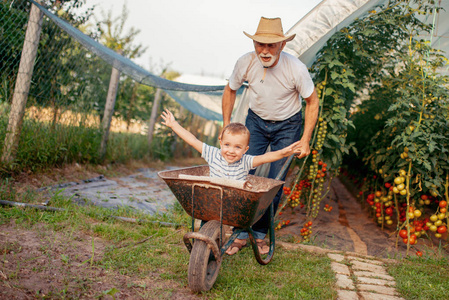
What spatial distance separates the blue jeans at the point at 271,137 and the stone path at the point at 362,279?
0.61m

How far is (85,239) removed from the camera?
2.83m

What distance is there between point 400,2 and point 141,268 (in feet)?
10.4

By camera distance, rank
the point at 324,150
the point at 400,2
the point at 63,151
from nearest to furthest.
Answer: the point at 400,2 < the point at 324,150 < the point at 63,151

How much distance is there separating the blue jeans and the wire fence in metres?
2.57

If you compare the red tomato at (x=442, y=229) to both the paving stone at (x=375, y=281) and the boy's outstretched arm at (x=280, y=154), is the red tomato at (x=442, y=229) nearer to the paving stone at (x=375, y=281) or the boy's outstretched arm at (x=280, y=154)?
the paving stone at (x=375, y=281)

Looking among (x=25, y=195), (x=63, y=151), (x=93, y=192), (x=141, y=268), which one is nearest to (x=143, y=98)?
(x=63, y=151)

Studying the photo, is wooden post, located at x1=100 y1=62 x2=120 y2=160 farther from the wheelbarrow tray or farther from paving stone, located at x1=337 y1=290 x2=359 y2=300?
paving stone, located at x1=337 y1=290 x2=359 y2=300

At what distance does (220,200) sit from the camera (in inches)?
83.2

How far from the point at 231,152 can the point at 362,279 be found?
1292 mm

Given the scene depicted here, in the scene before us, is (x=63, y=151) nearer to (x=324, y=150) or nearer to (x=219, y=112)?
(x=219, y=112)

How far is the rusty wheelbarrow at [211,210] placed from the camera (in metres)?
2.00

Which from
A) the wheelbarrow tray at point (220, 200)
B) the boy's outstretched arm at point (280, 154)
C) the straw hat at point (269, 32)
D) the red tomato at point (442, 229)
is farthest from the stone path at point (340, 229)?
the straw hat at point (269, 32)

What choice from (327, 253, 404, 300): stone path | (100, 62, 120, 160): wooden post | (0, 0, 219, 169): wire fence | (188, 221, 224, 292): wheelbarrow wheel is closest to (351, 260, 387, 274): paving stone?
(327, 253, 404, 300): stone path

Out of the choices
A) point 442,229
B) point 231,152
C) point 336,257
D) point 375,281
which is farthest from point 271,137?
point 442,229
